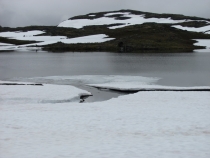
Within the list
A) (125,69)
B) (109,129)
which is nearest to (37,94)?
(109,129)

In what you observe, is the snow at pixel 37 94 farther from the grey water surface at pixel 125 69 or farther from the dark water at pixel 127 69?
the dark water at pixel 127 69

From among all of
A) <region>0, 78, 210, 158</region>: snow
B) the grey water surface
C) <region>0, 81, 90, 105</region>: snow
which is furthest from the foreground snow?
the grey water surface

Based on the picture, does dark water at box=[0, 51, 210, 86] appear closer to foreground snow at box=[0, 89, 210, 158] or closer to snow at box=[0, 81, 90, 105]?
snow at box=[0, 81, 90, 105]

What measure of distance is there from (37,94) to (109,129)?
9653mm

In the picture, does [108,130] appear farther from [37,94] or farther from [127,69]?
[127,69]

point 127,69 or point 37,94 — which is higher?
point 127,69

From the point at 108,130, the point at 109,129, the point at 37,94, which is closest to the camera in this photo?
the point at 108,130

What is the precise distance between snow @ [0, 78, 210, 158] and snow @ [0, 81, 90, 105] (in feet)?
2.93

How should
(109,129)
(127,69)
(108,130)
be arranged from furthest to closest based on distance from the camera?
(127,69), (109,129), (108,130)

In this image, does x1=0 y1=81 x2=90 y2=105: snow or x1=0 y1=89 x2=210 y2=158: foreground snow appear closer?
x1=0 y1=89 x2=210 y2=158: foreground snow

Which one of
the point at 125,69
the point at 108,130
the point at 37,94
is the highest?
the point at 125,69

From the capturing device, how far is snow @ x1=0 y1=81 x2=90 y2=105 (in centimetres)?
1958

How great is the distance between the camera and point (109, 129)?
12.9 metres

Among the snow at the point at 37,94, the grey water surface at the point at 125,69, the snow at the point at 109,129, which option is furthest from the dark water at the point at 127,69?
the snow at the point at 109,129
